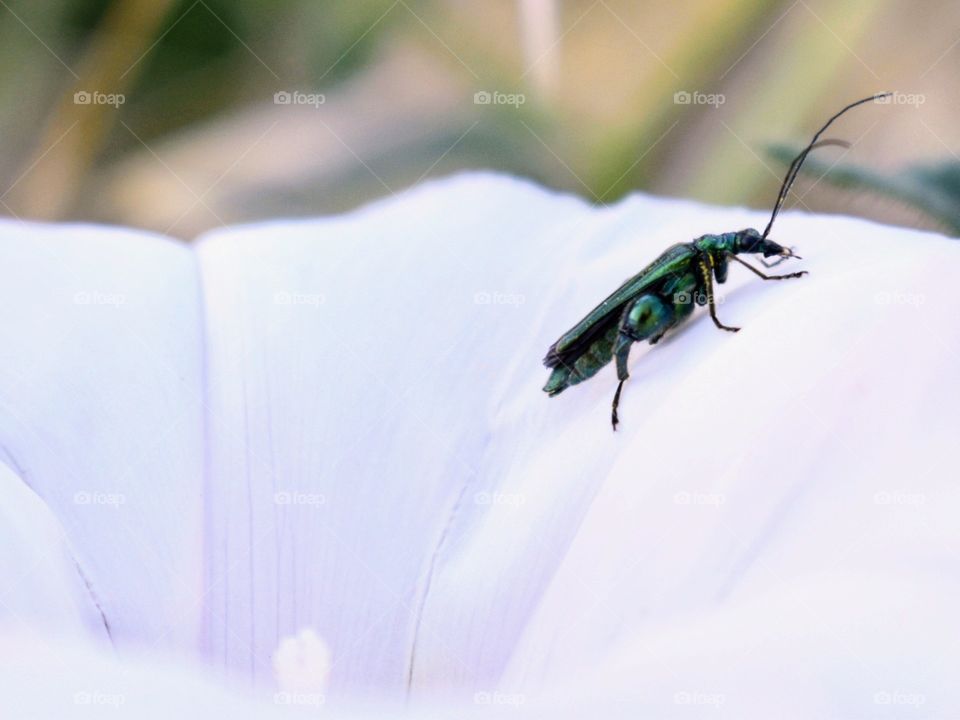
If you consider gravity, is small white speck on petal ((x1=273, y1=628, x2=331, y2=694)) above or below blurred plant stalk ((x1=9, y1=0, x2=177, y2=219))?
below

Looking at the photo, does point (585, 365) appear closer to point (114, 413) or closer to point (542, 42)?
point (114, 413)

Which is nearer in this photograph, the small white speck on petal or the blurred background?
the small white speck on petal

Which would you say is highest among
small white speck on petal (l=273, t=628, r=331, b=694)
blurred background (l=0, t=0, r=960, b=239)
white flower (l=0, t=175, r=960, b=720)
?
blurred background (l=0, t=0, r=960, b=239)

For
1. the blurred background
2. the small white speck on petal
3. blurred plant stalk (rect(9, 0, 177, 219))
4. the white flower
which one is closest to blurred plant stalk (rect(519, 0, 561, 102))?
the blurred background

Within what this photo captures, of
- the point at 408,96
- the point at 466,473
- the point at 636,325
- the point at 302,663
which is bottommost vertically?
the point at 302,663

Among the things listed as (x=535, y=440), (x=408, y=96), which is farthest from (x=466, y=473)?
(x=408, y=96)

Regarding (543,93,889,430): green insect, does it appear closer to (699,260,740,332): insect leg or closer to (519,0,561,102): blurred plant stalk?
(699,260,740,332): insect leg

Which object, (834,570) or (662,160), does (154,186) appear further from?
(834,570)

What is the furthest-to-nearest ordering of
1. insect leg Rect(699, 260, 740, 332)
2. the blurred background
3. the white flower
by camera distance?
the blurred background, insect leg Rect(699, 260, 740, 332), the white flower
